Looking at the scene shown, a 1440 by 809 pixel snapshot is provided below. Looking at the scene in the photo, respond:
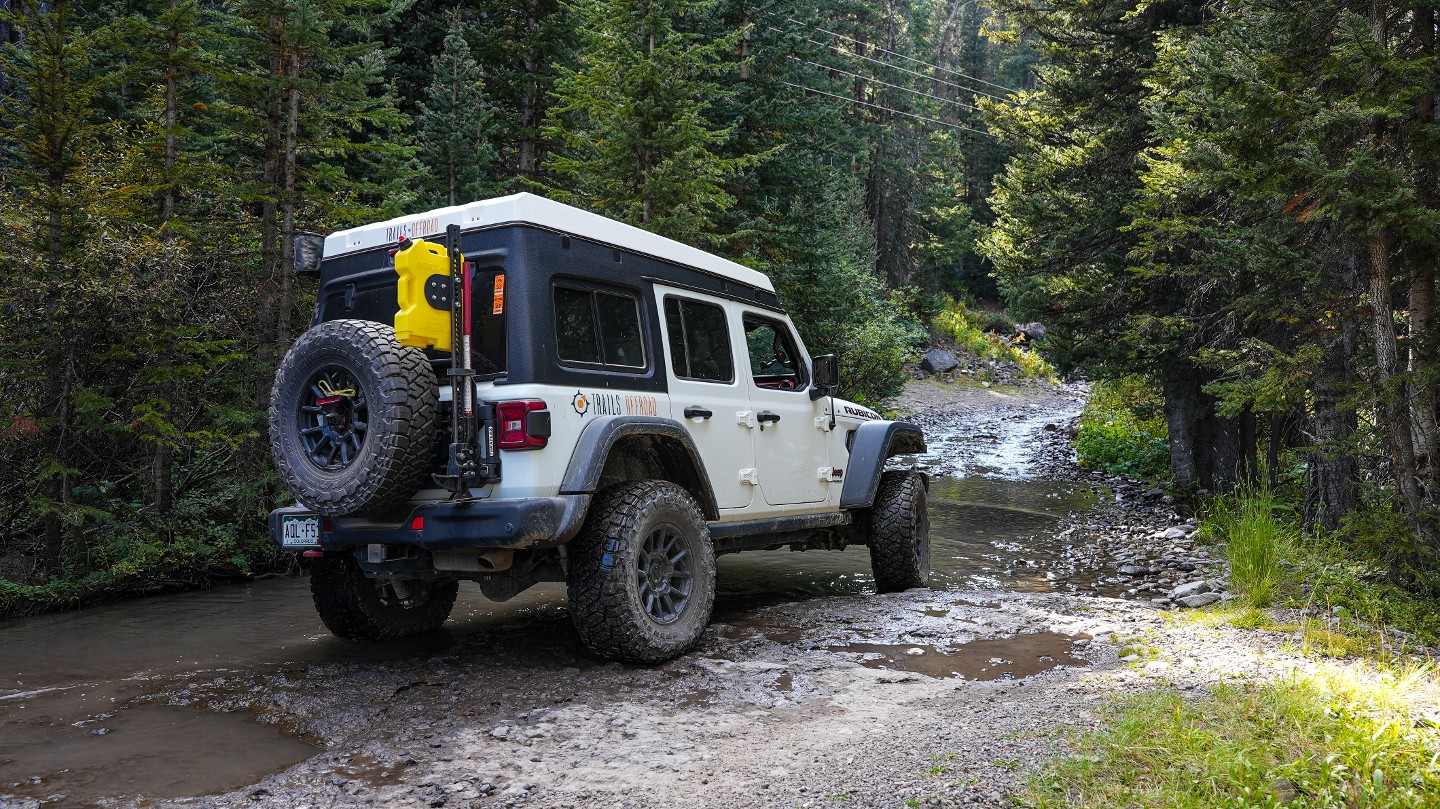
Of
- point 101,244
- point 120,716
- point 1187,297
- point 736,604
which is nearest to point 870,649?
point 736,604

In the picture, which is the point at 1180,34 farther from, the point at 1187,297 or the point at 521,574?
the point at 521,574

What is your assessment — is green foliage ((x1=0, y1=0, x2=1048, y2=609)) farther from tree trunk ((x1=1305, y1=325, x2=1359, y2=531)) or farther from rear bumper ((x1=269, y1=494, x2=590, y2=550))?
tree trunk ((x1=1305, y1=325, x2=1359, y2=531))

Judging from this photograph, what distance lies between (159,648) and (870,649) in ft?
15.3

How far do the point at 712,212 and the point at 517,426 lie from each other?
10.1m

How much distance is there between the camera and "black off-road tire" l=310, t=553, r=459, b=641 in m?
5.71

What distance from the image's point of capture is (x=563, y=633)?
6.17 meters

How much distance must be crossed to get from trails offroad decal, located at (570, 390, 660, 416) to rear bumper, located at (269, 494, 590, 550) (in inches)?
20.0

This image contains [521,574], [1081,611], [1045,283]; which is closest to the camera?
[521,574]

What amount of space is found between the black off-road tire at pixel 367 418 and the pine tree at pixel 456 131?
11.7 meters

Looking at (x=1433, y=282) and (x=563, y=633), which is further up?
(x=1433, y=282)

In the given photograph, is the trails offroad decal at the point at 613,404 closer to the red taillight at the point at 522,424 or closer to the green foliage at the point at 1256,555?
the red taillight at the point at 522,424

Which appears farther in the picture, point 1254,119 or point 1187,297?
point 1187,297

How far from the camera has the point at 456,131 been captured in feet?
52.0

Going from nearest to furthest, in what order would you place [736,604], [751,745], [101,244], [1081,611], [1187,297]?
[751,745] < [1081,611] < [736,604] < [101,244] < [1187,297]
